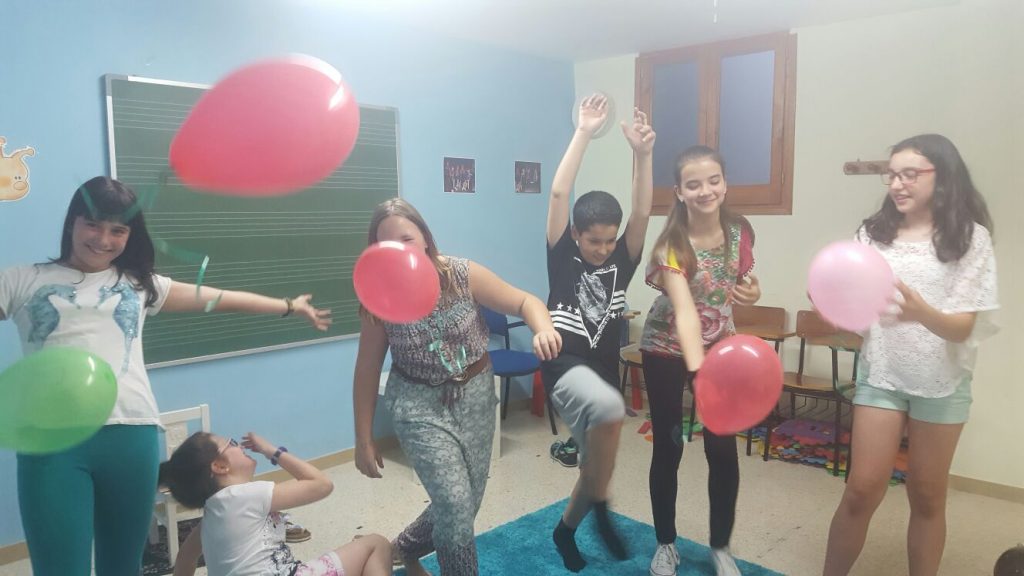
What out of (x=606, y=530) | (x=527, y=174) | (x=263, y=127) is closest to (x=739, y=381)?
(x=606, y=530)

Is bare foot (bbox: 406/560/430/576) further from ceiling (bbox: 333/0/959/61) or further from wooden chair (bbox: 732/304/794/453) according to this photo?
ceiling (bbox: 333/0/959/61)

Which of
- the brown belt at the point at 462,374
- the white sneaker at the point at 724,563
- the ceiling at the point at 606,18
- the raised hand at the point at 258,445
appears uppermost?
the ceiling at the point at 606,18

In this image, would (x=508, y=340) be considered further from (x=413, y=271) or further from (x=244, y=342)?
(x=413, y=271)

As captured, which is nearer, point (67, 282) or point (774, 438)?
point (67, 282)

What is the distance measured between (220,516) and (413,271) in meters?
0.73

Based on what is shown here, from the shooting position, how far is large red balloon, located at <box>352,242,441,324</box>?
1357 millimetres

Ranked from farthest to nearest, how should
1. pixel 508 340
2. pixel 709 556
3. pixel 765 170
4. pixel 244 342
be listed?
pixel 508 340, pixel 244 342, pixel 709 556, pixel 765 170

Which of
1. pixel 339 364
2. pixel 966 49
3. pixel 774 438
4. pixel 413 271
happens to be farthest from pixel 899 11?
pixel 339 364

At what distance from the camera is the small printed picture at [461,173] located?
2.84 m

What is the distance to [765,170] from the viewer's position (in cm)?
213

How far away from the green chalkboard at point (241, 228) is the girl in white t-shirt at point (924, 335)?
198 centimetres

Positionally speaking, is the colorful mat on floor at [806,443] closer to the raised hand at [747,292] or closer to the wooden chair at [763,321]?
the wooden chair at [763,321]

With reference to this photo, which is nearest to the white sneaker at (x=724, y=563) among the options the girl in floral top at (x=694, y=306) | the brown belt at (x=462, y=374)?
the girl in floral top at (x=694, y=306)

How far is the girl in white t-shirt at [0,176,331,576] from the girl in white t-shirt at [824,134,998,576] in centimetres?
137
